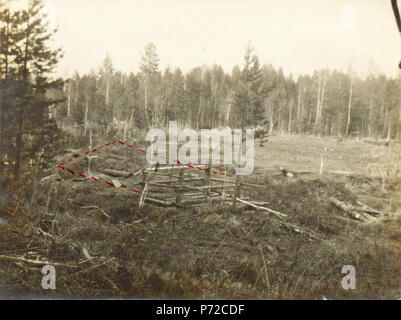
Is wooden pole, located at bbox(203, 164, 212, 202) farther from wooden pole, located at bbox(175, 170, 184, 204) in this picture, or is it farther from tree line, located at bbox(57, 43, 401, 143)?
tree line, located at bbox(57, 43, 401, 143)

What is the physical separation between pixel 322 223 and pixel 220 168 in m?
1.89

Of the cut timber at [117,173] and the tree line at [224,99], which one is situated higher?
the tree line at [224,99]

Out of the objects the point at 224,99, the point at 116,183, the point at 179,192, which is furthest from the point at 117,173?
the point at 224,99

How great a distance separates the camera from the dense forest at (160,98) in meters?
4.17

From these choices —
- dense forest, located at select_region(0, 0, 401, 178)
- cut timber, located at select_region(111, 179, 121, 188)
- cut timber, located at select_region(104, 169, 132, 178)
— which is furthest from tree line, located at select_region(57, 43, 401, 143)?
cut timber, located at select_region(111, 179, 121, 188)

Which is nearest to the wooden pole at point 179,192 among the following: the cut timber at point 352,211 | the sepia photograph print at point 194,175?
the sepia photograph print at point 194,175

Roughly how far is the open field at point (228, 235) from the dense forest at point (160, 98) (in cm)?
42

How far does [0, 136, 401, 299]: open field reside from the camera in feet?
12.9

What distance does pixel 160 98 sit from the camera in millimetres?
4582

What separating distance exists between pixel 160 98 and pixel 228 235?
2.44m

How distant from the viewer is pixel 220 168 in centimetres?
464

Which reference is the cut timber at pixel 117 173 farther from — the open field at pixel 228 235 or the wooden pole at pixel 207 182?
the wooden pole at pixel 207 182

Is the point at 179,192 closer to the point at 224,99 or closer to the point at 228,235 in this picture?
the point at 228,235
